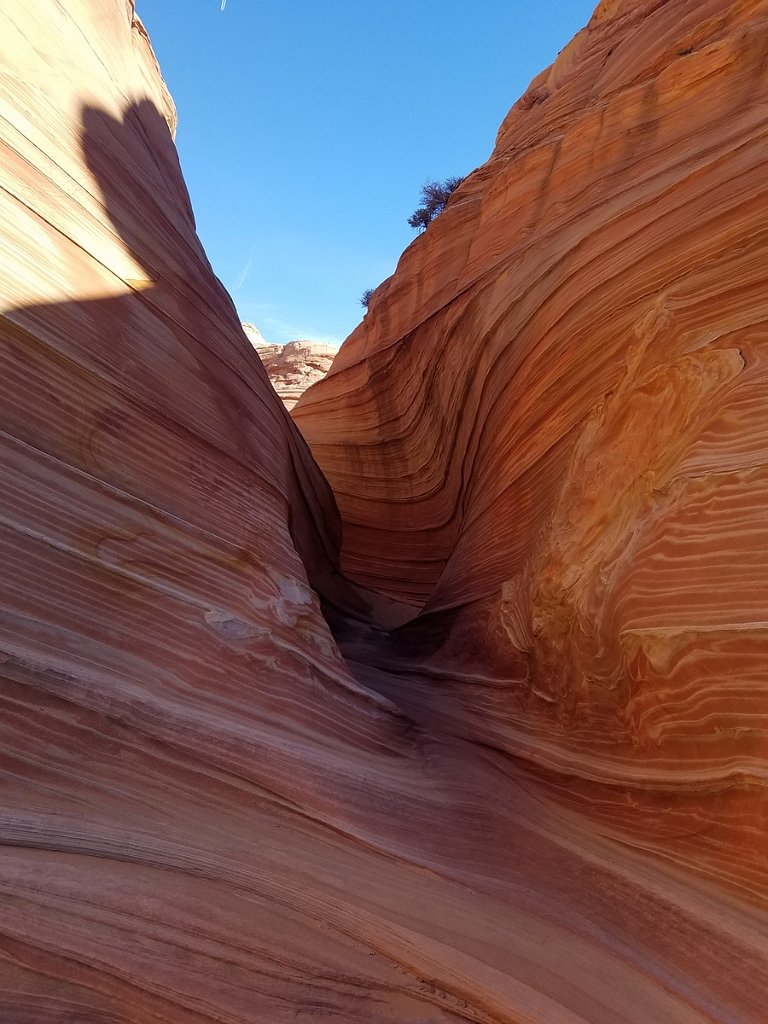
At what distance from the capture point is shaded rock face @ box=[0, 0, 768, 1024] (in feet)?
3.70

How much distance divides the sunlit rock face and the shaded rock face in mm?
12

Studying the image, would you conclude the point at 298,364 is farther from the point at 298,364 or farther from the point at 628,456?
the point at 628,456

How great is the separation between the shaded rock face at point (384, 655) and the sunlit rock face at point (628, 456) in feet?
0.04

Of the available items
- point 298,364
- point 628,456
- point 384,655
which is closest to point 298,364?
point 298,364

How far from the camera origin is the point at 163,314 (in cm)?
235

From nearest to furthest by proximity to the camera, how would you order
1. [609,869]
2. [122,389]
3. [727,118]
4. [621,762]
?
[609,869], [621,762], [122,389], [727,118]

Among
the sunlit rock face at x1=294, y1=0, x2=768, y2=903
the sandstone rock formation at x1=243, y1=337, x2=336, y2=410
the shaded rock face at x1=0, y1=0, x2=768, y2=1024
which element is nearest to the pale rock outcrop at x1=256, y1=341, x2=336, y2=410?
the sandstone rock formation at x1=243, y1=337, x2=336, y2=410

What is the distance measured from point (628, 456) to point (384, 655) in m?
1.70

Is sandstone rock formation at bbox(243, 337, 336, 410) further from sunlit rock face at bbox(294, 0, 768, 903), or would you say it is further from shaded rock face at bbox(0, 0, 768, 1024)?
shaded rock face at bbox(0, 0, 768, 1024)

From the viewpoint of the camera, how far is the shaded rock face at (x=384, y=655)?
1128 mm

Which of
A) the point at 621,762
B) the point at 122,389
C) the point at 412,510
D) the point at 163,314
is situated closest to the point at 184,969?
the point at 621,762

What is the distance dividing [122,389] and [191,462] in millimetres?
307

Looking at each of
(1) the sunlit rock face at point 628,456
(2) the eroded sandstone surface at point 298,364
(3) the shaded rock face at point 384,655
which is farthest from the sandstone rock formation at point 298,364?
(3) the shaded rock face at point 384,655

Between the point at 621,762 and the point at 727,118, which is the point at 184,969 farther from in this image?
the point at 727,118
